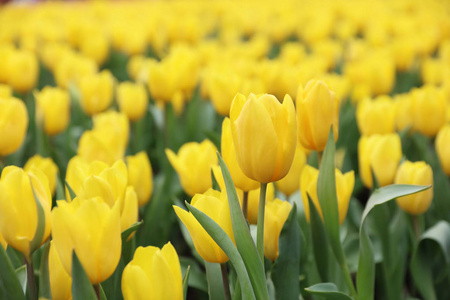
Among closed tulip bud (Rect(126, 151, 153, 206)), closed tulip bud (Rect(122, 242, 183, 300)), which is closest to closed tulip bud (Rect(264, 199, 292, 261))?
closed tulip bud (Rect(122, 242, 183, 300))

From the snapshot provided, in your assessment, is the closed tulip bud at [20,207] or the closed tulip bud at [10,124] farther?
the closed tulip bud at [10,124]

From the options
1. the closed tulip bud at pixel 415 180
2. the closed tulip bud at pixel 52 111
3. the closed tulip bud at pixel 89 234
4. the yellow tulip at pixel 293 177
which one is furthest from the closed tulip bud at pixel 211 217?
the closed tulip bud at pixel 52 111

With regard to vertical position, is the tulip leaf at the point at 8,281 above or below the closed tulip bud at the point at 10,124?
below

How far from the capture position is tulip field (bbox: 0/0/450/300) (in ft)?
2.32

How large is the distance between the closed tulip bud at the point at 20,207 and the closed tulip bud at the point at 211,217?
21 cm

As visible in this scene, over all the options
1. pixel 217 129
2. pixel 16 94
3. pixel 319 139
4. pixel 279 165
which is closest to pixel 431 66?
pixel 217 129

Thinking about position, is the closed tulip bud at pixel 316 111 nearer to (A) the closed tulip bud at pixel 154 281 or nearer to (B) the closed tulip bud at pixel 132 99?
(A) the closed tulip bud at pixel 154 281

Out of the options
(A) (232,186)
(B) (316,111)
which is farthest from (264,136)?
(B) (316,111)

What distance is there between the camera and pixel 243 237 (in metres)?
0.72

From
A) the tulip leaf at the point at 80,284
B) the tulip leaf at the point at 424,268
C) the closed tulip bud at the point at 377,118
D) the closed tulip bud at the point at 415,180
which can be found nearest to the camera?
the tulip leaf at the point at 80,284

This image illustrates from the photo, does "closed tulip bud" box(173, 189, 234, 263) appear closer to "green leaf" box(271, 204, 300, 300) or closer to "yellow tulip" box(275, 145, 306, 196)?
"green leaf" box(271, 204, 300, 300)

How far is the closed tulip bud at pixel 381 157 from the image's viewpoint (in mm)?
1115

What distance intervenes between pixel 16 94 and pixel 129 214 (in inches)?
57.9

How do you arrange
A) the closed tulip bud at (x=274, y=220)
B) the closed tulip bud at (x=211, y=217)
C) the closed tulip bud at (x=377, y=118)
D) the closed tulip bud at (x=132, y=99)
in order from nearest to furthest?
the closed tulip bud at (x=211, y=217) → the closed tulip bud at (x=274, y=220) → the closed tulip bud at (x=377, y=118) → the closed tulip bud at (x=132, y=99)
